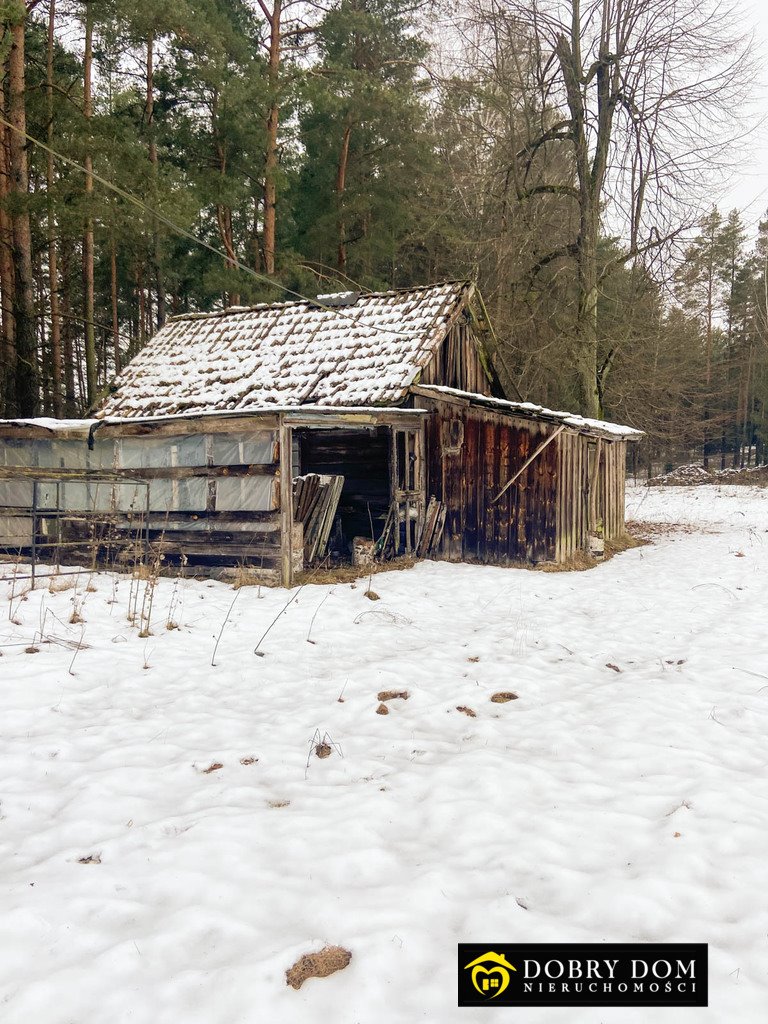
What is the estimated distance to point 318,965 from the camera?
243 centimetres

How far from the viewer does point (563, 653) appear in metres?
6.57

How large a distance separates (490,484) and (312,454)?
3.75 meters

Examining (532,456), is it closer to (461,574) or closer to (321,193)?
(461,574)

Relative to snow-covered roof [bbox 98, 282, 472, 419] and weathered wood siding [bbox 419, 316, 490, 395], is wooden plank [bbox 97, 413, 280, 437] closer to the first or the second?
snow-covered roof [bbox 98, 282, 472, 419]

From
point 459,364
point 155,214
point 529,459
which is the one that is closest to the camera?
point 155,214

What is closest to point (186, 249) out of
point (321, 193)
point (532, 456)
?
point (321, 193)

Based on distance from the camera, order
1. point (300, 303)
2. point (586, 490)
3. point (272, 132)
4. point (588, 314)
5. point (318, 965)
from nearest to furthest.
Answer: point (318, 965) < point (586, 490) < point (300, 303) < point (588, 314) < point (272, 132)

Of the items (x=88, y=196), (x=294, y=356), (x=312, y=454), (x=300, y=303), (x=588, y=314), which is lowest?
(x=312, y=454)

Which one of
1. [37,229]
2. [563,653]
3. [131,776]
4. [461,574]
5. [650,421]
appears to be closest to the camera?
[131,776]

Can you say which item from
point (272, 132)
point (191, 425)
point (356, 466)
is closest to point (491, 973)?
point (191, 425)

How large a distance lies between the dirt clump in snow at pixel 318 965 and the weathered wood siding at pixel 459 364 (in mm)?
10405

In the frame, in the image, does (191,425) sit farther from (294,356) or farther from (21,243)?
(21,243)

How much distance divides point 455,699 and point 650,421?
723 inches

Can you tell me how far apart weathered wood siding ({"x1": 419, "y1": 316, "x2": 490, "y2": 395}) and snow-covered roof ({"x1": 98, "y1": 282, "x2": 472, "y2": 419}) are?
0.55m
